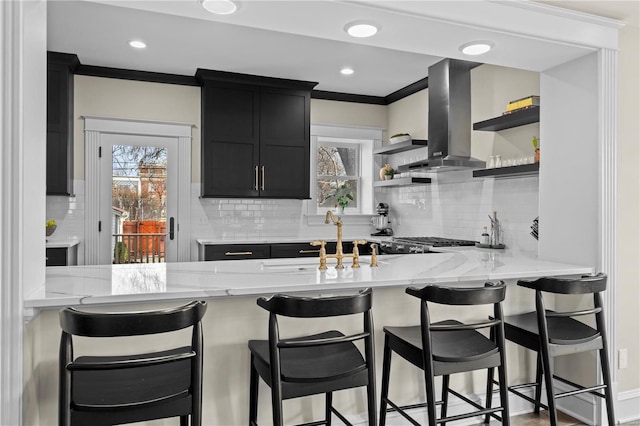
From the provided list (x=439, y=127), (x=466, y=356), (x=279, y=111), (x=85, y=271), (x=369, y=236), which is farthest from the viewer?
(x=369, y=236)

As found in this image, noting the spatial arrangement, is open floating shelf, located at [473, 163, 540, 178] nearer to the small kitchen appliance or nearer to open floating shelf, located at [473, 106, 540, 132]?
open floating shelf, located at [473, 106, 540, 132]

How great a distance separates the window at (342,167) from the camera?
5613mm

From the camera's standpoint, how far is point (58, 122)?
14.1 ft

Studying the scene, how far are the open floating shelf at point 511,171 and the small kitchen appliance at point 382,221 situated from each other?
1.81 meters

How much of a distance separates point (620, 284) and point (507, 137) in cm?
171

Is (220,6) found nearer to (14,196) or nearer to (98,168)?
(14,196)

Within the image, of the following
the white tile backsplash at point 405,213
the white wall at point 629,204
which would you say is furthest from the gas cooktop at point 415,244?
the white wall at point 629,204

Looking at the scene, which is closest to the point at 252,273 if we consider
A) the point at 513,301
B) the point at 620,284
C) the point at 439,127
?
the point at 513,301

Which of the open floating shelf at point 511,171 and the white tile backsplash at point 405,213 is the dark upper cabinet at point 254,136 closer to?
the white tile backsplash at point 405,213

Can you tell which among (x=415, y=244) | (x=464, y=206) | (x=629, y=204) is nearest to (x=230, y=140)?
(x=415, y=244)

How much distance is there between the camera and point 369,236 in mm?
5695

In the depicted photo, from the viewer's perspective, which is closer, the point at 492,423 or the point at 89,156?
the point at 492,423

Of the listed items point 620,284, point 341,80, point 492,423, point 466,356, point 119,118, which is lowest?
point 492,423

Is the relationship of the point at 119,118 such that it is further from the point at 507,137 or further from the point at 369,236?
the point at 507,137
